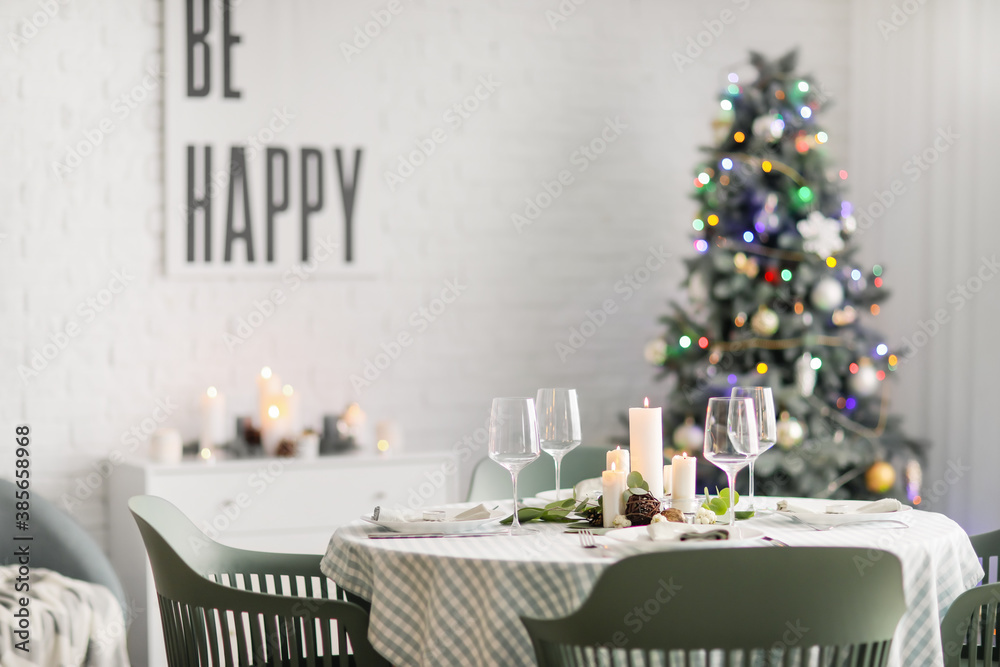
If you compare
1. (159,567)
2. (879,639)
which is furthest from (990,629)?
(159,567)

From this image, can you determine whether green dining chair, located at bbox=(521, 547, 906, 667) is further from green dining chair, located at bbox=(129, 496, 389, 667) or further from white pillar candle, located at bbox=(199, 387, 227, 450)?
white pillar candle, located at bbox=(199, 387, 227, 450)

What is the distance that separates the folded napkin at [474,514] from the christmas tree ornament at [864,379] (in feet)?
7.23

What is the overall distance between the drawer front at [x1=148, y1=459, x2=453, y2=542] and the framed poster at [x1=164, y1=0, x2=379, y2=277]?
2.70 feet

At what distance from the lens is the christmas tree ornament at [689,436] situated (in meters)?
3.81

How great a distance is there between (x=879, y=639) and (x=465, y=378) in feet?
9.14

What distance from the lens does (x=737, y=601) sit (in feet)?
4.90

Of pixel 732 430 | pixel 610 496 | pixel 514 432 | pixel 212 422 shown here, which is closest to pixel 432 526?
pixel 514 432

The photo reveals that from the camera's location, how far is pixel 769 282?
3.83 m

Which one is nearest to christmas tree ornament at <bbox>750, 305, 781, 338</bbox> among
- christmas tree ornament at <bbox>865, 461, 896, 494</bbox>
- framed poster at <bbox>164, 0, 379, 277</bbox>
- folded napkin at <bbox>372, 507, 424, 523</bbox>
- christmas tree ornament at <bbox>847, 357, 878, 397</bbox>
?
christmas tree ornament at <bbox>847, 357, 878, 397</bbox>

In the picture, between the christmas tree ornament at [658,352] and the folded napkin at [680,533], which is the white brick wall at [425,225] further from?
Result: the folded napkin at [680,533]

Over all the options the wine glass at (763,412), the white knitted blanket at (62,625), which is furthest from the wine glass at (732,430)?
the white knitted blanket at (62,625)

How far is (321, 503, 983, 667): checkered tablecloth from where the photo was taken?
169 centimetres

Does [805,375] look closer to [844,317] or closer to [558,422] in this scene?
[844,317]

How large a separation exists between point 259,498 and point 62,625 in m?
0.86
